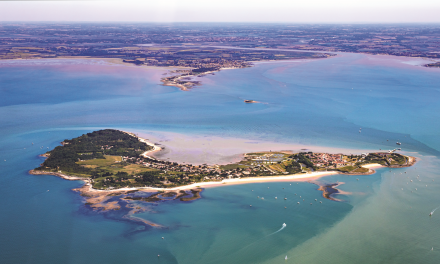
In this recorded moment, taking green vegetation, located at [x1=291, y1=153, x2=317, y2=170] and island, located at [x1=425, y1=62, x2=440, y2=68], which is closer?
green vegetation, located at [x1=291, y1=153, x2=317, y2=170]

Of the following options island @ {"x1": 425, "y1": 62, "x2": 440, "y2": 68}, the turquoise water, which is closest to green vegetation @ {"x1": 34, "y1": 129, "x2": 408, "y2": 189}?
the turquoise water

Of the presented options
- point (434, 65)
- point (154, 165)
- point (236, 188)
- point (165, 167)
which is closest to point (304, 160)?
point (236, 188)

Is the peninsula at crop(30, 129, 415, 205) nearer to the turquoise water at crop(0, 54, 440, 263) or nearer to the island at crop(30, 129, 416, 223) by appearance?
the island at crop(30, 129, 416, 223)

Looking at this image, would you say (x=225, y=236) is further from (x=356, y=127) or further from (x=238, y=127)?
(x=356, y=127)

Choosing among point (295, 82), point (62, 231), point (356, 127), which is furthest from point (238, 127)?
point (295, 82)

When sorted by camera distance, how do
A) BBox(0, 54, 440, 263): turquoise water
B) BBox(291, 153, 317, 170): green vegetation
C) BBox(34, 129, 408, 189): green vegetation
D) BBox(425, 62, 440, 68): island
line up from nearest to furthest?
BBox(0, 54, 440, 263): turquoise water < BBox(34, 129, 408, 189): green vegetation < BBox(291, 153, 317, 170): green vegetation < BBox(425, 62, 440, 68): island

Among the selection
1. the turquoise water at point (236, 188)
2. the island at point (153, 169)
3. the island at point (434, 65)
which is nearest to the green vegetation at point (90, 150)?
the island at point (153, 169)
